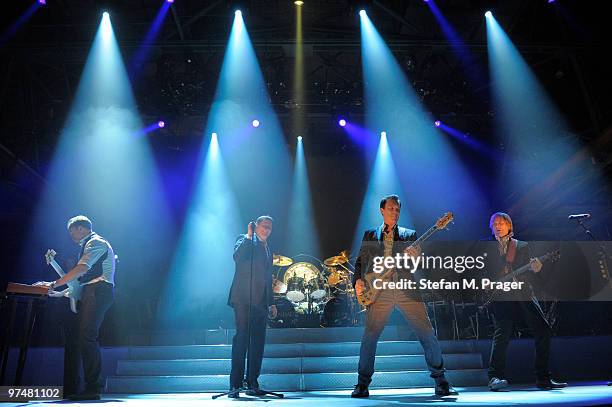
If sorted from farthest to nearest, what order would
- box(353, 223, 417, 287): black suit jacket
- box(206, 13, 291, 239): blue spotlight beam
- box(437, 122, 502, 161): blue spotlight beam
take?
box(437, 122, 502, 161): blue spotlight beam → box(206, 13, 291, 239): blue spotlight beam → box(353, 223, 417, 287): black suit jacket

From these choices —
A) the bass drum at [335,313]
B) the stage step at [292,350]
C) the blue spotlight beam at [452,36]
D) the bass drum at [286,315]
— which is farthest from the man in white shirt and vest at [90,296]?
the blue spotlight beam at [452,36]

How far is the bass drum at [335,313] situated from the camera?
28.8 feet

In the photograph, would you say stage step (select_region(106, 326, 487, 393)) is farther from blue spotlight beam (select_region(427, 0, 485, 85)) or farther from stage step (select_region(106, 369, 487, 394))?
blue spotlight beam (select_region(427, 0, 485, 85))

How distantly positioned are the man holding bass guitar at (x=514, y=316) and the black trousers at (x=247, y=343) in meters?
2.32

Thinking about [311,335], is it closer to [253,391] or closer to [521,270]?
[253,391]

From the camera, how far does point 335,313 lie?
8.78 meters

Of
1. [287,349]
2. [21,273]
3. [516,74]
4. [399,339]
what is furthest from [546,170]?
[21,273]

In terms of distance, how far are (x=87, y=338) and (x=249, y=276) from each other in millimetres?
1611

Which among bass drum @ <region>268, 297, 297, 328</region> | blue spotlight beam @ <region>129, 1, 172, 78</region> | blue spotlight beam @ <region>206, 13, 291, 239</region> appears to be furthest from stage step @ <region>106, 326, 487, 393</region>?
blue spotlight beam @ <region>206, 13, 291, 239</region>

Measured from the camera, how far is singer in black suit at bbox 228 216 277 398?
181 inches

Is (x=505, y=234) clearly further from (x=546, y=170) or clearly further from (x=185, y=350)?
(x=546, y=170)

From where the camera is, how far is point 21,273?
1099 cm

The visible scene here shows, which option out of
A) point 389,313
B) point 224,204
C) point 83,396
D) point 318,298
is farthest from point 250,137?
point 389,313

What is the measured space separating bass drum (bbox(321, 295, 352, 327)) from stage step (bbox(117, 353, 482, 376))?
250 cm
